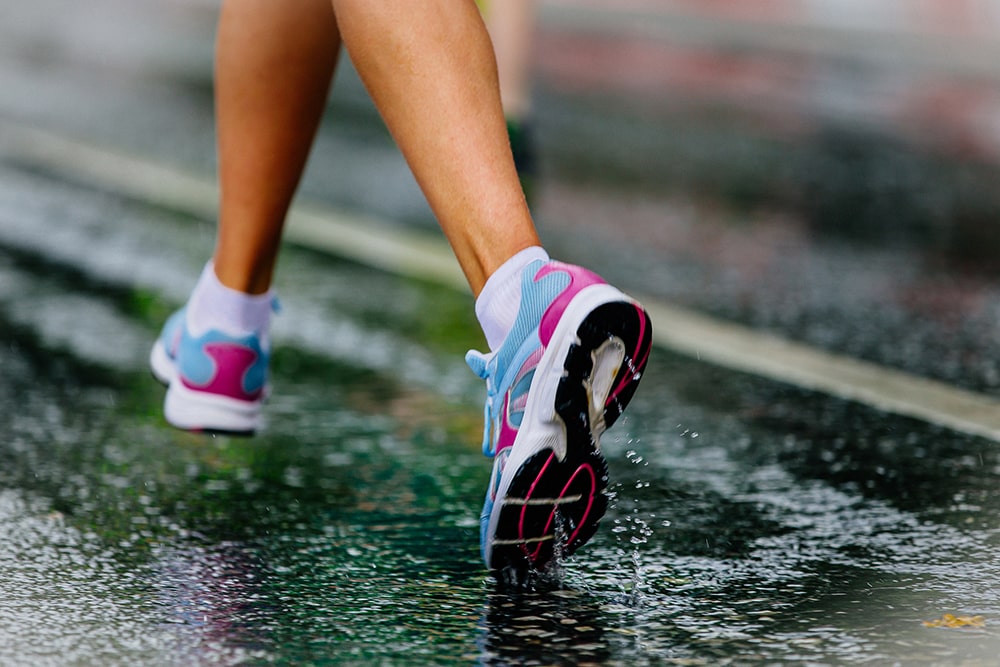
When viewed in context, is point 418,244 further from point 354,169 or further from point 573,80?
point 573,80

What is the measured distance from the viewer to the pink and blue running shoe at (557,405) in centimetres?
216

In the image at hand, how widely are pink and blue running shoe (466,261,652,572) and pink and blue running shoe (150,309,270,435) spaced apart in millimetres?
786

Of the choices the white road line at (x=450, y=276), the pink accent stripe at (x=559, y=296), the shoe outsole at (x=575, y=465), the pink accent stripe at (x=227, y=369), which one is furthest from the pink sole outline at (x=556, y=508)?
the white road line at (x=450, y=276)

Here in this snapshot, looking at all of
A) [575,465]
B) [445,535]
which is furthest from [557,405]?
[445,535]

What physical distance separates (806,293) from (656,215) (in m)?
1.24

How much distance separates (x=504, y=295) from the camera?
2252 mm

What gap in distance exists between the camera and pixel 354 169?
21.4 ft

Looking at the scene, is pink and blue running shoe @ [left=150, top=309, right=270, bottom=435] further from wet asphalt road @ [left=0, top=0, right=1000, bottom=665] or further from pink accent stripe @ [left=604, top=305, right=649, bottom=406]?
pink accent stripe @ [left=604, top=305, right=649, bottom=406]

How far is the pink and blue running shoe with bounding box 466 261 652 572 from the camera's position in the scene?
216cm

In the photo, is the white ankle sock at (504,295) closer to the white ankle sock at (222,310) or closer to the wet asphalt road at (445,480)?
the wet asphalt road at (445,480)

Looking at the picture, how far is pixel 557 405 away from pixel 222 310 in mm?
928

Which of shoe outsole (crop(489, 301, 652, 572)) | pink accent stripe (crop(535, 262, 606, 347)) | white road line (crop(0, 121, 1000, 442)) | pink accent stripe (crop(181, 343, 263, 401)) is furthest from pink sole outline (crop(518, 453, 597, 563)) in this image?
white road line (crop(0, 121, 1000, 442))

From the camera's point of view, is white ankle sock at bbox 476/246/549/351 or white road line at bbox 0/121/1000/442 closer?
white ankle sock at bbox 476/246/549/351

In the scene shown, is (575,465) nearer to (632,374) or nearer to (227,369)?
(632,374)
